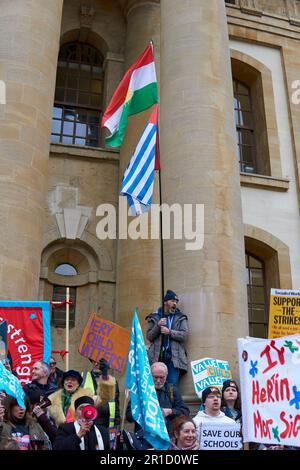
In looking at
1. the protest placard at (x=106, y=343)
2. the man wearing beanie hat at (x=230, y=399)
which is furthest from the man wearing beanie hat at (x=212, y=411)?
the protest placard at (x=106, y=343)

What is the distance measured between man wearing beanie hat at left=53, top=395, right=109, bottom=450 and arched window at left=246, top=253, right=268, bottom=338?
437 inches

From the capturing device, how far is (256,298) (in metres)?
15.7

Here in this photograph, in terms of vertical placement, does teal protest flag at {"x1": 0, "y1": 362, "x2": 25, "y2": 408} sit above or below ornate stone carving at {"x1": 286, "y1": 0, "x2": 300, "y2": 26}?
below

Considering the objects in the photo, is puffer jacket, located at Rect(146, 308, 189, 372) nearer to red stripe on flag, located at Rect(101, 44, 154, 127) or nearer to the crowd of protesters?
the crowd of protesters

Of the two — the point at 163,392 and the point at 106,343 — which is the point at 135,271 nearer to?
the point at 106,343

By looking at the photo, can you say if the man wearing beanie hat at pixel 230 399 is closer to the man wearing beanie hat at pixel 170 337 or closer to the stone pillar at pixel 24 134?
the man wearing beanie hat at pixel 170 337

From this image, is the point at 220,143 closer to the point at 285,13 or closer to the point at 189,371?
the point at 189,371

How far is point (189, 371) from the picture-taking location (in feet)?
29.1

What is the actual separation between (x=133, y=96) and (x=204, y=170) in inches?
Answer: 71.0

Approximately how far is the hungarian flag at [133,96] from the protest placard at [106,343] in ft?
10.1

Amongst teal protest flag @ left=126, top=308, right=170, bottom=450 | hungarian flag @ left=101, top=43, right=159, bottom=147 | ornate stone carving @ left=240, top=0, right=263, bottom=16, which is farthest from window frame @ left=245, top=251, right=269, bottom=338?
teal protest flag @ left=126, top=308, right=170, bottom=450

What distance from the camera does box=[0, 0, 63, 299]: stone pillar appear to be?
31.7 feet

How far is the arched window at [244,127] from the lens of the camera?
17406mm

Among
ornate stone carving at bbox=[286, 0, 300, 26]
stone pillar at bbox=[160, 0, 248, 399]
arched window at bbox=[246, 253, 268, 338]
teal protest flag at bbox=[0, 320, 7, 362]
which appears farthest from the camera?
ornate stone carving at bbox=[286, 0, 300, 26]
